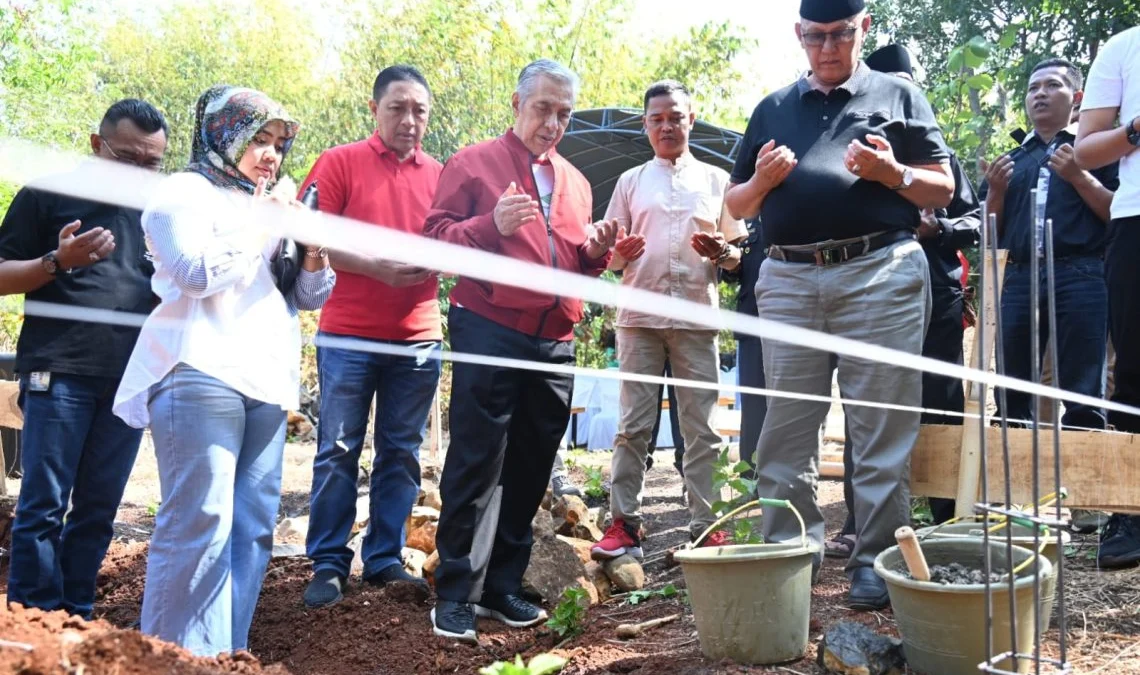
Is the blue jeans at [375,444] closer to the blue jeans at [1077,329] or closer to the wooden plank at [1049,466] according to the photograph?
the wooden plank at [1049,466]

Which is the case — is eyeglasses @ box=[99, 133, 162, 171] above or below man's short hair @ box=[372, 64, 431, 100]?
below

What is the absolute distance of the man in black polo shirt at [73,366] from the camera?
3.60 m

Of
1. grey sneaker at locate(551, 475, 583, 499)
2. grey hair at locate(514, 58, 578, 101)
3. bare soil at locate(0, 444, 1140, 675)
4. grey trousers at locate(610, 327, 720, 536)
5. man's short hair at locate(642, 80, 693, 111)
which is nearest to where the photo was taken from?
bare soil at locate(0, 444, 1140, 675)

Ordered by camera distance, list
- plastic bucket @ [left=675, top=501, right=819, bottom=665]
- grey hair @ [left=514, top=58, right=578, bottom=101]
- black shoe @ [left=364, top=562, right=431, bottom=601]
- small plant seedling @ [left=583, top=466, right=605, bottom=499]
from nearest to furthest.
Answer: plastic bucket @ [left=675, top=501, right=819, bottom=665] → grey hair @ [left=514, top=58, right=578, bottom=101] → black shoe @ [left=364, top=562, right=431, bottom=601] → small plant seedling @ [left=583, top=466, right=605, bottom=499]

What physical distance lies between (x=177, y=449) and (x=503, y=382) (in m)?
1.17

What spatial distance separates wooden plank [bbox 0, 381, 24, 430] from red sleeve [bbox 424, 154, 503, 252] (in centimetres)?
333

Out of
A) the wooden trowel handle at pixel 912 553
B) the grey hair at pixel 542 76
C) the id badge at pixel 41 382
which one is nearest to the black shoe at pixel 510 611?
the wooden trowel handle at pixel 912 553

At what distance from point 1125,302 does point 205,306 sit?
293 cm

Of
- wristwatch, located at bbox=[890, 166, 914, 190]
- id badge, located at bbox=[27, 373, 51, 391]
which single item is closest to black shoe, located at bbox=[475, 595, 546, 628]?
id badge, located at bbox=[27, 373, 51, 391]

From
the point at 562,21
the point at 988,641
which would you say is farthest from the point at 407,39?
the point at 988,641

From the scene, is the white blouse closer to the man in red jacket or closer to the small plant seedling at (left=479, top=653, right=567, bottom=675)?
the man in red jacket

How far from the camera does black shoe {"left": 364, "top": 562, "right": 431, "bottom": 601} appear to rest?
3.92m

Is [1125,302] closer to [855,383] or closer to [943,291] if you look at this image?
[855,383]

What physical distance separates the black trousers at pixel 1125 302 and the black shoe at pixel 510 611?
2.19 metres
